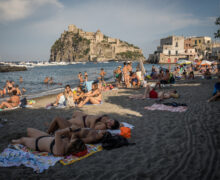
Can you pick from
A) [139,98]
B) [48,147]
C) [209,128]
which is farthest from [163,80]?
[48,147]

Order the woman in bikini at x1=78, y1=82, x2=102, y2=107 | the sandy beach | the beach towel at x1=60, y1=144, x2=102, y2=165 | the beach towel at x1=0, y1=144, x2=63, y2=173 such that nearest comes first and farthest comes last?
the sandy beach < the beach towel at x1=0, y1=144, x2=63, y2=173 < the beach towel at x1=60, y1=144, x2=102, y2=165 < the woman in bikini at x1=78, y1=82, x2=102, y2=107

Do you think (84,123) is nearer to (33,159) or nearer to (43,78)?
(33,159)

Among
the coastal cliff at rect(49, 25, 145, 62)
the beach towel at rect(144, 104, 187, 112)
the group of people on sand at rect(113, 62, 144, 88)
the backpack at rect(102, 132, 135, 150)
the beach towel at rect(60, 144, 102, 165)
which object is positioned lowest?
the beach towel at rect(60, 144, 102, 165)

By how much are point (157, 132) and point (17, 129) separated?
12.1 feet

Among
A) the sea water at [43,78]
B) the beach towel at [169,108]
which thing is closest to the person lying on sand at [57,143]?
the beach towel at [169,108]

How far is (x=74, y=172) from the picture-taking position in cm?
270

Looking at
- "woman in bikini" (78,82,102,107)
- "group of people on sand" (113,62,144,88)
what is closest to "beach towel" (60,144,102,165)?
"woman in bikini" (78,82,102,107)

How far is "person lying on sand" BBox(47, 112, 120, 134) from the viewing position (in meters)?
3.96

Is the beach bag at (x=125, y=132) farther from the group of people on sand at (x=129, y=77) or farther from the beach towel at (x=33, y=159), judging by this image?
the group of people on sand at (x=129, y=77)

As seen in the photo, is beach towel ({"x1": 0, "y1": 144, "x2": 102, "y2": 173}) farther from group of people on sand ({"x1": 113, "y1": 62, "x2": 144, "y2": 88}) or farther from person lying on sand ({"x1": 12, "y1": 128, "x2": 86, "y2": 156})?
group of people on sand ({"x1": 113, "y1": 62, "x2": 144, "y2": 88})

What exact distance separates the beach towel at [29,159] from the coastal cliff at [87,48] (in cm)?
13108

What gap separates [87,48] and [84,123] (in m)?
136

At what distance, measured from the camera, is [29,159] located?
2.99 metres

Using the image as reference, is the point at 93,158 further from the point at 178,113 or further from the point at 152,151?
the point at 178,113
